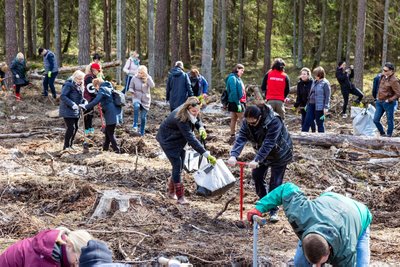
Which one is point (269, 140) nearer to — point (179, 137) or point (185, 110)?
point (185, 110)

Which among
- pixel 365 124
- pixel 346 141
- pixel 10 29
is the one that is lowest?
pixel 346 141

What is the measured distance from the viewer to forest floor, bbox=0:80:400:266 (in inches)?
255

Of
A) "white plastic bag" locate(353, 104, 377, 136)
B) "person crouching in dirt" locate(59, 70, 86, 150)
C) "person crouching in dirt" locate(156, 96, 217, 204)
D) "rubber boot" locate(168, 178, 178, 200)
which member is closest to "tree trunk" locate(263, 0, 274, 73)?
"white plastic bag" locate(353, 104, 377, 136)

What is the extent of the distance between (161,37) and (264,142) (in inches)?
701

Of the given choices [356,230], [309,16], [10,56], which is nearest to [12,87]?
[10,56]

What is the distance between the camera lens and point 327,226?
428 cm

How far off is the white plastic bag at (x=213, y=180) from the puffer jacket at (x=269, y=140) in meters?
0.51

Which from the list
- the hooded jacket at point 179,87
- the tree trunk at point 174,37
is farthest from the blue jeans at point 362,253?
the tree trunk at point 174,37

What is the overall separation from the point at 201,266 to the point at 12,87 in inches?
630

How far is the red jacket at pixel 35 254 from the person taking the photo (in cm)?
380

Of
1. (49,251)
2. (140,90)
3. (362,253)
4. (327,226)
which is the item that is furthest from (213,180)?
(140,90)

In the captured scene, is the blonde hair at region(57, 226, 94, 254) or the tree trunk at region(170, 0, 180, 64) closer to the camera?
the blonde hair at region(57, 226, 94, 254)

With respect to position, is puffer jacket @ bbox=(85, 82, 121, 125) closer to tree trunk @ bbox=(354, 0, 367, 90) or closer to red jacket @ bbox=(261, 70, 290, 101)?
red jacket @ bbox=(261, 70, 290, 101)

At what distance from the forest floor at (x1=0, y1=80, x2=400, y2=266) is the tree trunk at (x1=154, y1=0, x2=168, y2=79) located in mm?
10871
